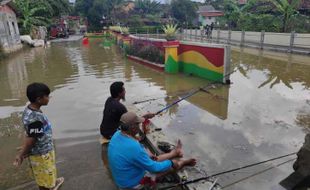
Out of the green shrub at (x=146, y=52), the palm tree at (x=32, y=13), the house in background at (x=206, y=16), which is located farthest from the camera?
the house in background at (x=206, y=16)

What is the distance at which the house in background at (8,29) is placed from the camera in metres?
22.1

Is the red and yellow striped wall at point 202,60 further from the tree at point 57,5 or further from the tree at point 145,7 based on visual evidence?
the tree at point 145,7

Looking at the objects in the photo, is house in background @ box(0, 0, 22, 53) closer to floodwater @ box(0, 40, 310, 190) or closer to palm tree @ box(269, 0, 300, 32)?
floodwater @ box(0, 40, 310, 190)

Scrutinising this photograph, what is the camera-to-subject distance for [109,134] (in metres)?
4.80

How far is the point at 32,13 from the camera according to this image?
111ft

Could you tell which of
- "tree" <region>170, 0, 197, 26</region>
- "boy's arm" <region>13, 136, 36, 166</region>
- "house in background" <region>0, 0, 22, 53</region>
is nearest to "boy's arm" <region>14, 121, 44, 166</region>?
"boy's arm" <region>13, 136, 36, 166</region>

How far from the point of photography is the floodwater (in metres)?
4.70

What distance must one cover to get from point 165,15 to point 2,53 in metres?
51.0

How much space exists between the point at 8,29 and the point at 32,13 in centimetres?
1068

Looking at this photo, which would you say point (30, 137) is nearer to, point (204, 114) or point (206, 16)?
point (204, 114)

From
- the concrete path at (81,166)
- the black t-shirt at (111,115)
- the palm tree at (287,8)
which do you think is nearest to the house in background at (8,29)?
the concrete path at (81,166)

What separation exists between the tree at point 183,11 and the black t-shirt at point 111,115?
5945 cm

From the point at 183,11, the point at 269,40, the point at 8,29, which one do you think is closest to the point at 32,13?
the point at 8,29

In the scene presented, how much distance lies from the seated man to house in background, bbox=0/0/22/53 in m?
20.9
